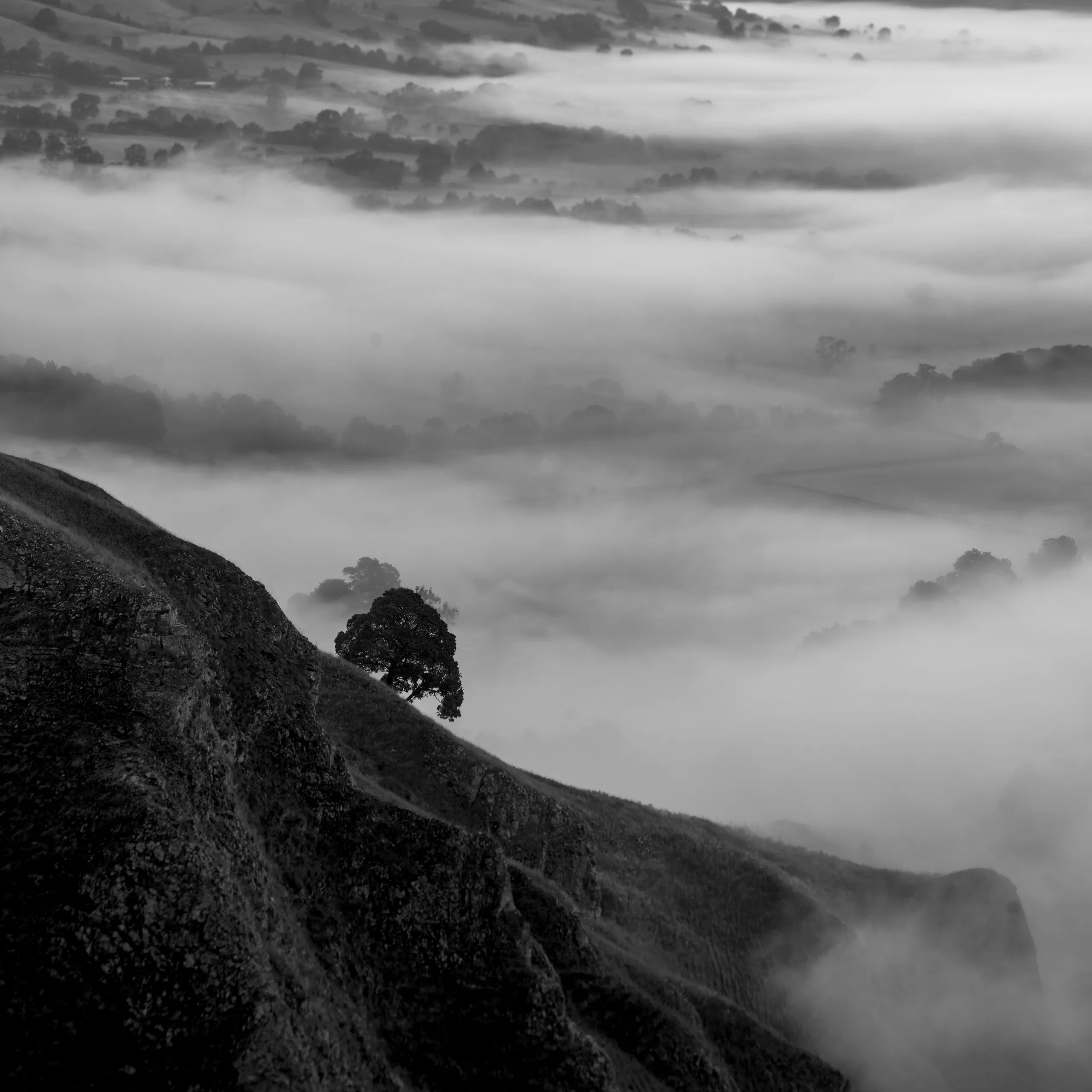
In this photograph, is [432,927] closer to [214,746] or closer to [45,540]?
[214,746]

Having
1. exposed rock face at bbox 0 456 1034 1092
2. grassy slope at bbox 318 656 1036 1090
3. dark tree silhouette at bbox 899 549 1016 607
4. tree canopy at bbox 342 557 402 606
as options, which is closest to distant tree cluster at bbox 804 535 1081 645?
dark tree silhouette at bbox 899 549 1016 607

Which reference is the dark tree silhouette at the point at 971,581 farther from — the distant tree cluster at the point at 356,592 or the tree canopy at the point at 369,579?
the tree canopy at the point at 369,579

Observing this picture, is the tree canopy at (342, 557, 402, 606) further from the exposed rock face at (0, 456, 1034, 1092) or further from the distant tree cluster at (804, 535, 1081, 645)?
the exposed rock face at (0, 456, 1034, 1092)

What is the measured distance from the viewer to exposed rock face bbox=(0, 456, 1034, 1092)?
23953 mm

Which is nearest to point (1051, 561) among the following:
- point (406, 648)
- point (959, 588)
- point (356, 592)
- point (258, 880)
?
point (959, 588)

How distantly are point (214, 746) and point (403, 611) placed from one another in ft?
99.6

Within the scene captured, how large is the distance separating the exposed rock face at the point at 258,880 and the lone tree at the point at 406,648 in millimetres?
12394

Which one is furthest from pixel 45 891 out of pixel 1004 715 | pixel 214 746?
pixel 1004 715

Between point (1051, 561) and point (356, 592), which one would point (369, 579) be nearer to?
point (356, 592)

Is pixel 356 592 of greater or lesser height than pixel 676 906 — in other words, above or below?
above

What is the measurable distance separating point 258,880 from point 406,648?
3014 centimetres

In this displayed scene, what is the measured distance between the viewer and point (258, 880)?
28.0 meters

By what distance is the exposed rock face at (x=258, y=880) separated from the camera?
2395 centimetres

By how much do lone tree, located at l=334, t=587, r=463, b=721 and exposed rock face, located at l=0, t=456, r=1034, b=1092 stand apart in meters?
12.4
